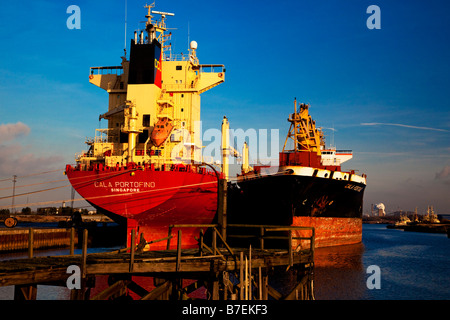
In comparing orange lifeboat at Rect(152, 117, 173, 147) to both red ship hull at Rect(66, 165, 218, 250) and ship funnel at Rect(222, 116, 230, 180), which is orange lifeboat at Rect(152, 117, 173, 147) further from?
ship funnel at Rect(222, 116, 230, 180)

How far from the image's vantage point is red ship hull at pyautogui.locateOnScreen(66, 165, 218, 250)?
32469 millimetres

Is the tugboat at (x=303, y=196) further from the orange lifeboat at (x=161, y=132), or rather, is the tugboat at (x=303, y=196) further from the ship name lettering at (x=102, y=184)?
the ship name lettering at (x=102, y=184)

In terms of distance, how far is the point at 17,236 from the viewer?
138 feet

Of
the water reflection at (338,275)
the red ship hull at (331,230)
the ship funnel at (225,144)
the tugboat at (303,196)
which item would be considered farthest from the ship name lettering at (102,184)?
the water reflection at (338,275)

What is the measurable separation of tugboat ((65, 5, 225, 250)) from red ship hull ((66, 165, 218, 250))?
0.26ft

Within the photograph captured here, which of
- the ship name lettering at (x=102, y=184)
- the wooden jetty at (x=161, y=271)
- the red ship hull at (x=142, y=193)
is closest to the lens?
the wooden jetty at (x=161, y=271)

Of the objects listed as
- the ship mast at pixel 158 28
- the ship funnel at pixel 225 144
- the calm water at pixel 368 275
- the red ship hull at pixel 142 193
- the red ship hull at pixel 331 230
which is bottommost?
the calm water at pixel 368 275

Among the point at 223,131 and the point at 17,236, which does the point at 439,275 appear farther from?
the point at 17,236

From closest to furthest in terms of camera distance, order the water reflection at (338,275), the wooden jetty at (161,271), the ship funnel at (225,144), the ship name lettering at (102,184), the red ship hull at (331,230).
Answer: the wooden jetty at (161,271), the water reflection at (338,275), the ship funnel at (225,144), the ship name lettering at (102,184), the red ship hull at (331,230)

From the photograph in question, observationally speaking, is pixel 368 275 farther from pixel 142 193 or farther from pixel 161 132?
pixel 161 132

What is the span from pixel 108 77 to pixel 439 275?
36.2m

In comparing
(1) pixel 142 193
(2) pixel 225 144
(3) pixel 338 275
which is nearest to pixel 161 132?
(1) pixel 142 193

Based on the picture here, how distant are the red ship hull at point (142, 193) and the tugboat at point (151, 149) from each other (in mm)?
79

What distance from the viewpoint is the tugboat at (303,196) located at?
38281mm
